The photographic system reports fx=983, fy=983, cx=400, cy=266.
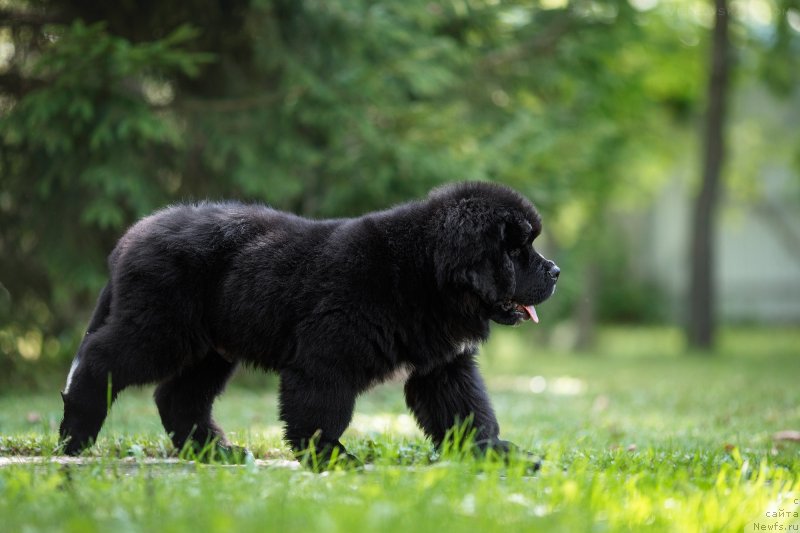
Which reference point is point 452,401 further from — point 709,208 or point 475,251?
point 709,208

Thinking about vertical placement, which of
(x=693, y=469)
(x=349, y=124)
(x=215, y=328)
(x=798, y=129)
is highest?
(x=798, y=129)

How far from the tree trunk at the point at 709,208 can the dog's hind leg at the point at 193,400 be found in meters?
15.3

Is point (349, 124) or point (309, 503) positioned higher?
point (349, 124)

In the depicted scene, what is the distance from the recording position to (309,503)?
370cm

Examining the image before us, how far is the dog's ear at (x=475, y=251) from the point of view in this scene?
16.4 feet

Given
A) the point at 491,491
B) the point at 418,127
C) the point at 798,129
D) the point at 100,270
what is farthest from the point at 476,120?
the point at 798,129

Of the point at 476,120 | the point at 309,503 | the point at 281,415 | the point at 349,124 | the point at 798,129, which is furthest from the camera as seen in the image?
the point at 798,129

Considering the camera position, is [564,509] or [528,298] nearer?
[564,509]

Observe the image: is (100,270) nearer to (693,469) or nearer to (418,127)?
(418,127)

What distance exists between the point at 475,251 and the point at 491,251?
0.38 ft

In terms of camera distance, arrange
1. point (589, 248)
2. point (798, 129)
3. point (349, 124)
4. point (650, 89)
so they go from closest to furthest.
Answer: point (349, 124) → point (589, 248) → point (650, 89) → point (798, 129)

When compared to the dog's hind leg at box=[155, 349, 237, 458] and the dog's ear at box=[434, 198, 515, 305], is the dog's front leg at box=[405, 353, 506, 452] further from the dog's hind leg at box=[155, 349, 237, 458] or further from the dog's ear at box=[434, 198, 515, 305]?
the dog's hind leg at box=[155, 349, 237, 458]

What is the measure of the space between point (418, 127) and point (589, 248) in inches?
351

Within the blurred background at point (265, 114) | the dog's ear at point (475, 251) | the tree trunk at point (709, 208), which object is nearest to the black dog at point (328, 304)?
the dog's ear at point (475, 251)
